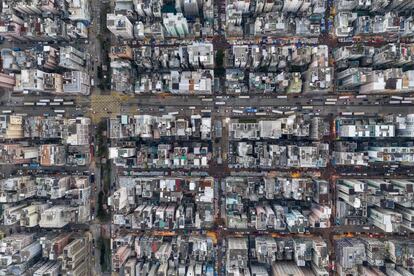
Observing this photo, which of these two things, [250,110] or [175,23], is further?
[250,110]

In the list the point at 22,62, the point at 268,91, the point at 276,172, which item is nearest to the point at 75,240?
the point at 22,62

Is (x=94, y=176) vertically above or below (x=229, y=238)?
above

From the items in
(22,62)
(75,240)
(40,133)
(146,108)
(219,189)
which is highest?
(22,62)

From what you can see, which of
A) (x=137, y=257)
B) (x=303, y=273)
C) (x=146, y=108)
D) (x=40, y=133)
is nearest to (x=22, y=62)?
(x=40, y=133)

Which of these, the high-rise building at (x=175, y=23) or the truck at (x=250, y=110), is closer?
the high-rise building at (x=175, y=23)

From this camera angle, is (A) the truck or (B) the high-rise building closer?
(B) the high-rise building

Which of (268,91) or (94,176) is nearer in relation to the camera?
(268,91)

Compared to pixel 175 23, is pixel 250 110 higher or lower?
lower

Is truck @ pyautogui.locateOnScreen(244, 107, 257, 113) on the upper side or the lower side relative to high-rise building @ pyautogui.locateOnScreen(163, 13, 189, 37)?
lower

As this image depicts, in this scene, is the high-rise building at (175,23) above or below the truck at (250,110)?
above

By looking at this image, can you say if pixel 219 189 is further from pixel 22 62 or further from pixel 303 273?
pixel 22 62
